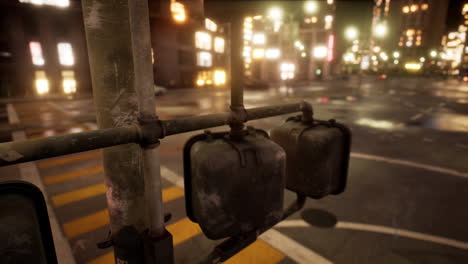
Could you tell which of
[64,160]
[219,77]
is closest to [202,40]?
[219,77]

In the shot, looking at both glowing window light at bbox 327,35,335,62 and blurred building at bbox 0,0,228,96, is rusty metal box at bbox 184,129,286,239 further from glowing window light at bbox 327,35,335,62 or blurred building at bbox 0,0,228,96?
glowing window light at bbox 327,35,335,62

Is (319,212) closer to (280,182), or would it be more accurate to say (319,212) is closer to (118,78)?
(280,182)

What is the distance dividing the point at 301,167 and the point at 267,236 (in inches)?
110

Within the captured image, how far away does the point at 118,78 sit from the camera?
167 cm

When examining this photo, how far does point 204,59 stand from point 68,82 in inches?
829

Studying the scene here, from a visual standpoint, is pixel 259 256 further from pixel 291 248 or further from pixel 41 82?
pixel 41 82

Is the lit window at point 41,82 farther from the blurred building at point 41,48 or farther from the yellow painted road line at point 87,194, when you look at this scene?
the yellow painted road line at point 87,194

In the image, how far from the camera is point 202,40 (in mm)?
45594

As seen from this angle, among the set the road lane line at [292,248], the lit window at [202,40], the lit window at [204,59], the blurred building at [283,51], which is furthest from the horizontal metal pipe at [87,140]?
the blurred building at [283,51]

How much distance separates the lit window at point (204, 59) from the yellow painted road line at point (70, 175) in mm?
39822

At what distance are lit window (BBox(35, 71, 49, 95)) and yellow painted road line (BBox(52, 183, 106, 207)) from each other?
34.3 meters

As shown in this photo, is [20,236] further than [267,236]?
No

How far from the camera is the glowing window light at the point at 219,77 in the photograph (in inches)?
1918

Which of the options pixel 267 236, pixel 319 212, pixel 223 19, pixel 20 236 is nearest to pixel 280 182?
pixel 223 19
